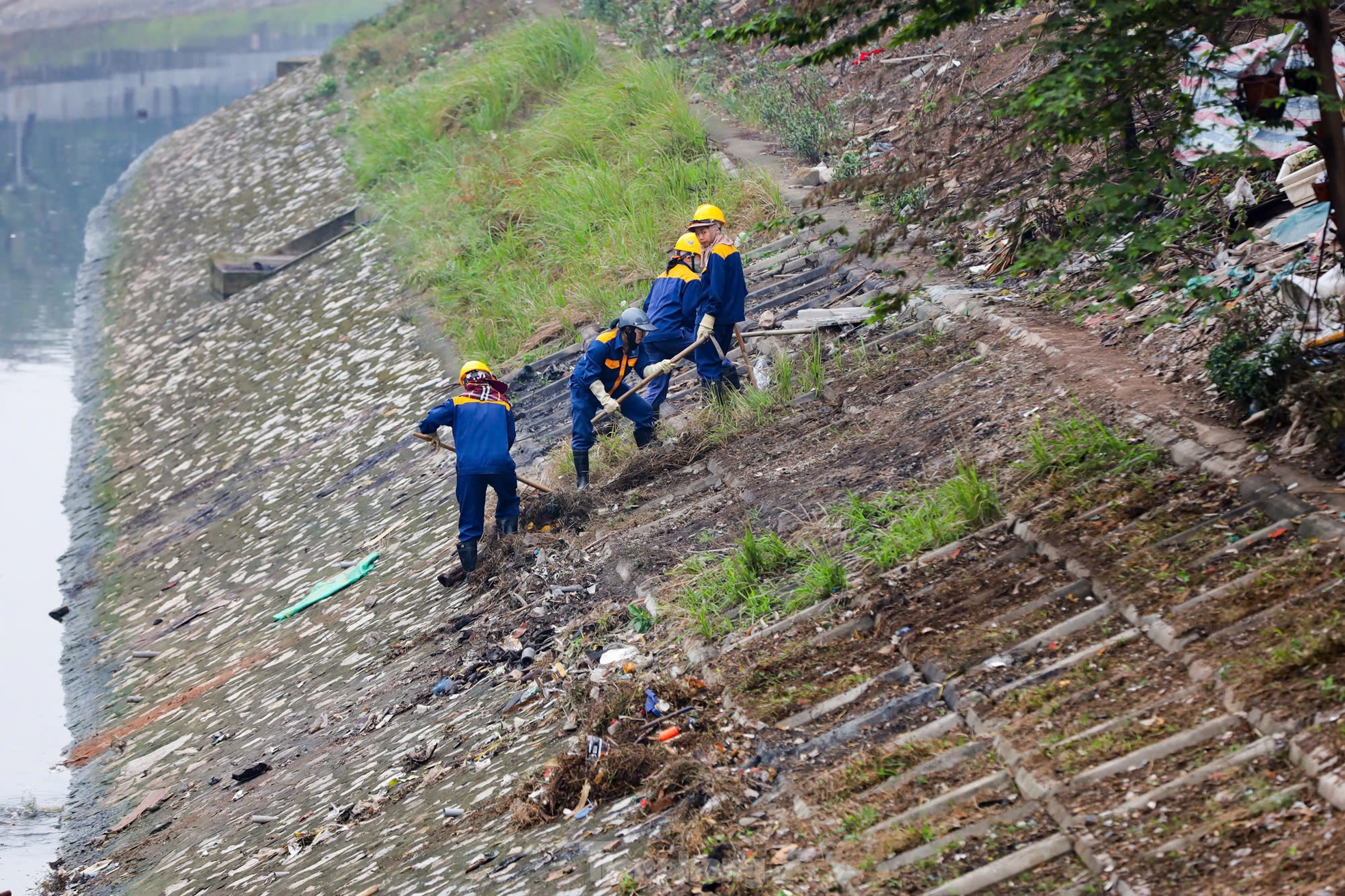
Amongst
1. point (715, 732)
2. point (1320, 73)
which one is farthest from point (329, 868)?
point (1320, 73)

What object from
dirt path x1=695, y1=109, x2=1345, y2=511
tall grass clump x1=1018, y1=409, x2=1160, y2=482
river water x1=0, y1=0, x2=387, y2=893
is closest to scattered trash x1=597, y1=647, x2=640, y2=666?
tall grass clump x1=1018, y1=409, x2=1160, y2=482

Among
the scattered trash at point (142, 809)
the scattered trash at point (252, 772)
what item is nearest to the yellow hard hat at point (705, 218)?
the scattered trash at point (252, 772)

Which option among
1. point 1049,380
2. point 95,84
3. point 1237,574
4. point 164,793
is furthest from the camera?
point 95,84

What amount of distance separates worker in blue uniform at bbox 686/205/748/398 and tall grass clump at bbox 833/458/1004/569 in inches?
108

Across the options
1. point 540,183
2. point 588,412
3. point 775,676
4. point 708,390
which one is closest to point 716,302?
point 708,390

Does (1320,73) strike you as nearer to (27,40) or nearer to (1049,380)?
(1049,380)

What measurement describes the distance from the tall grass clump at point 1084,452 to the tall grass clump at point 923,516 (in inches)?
10.0

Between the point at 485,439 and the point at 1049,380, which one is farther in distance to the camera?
the point at 485,439

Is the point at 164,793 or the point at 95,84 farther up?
the point at 95,84

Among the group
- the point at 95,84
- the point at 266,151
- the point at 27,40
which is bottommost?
the point at 266,151

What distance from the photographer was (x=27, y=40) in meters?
46.4

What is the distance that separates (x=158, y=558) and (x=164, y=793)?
5.40 m

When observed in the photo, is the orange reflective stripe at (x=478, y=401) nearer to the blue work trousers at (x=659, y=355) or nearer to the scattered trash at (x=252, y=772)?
the blue work trousers at (x=659, y=355)

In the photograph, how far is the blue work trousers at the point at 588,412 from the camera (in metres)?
9.32
